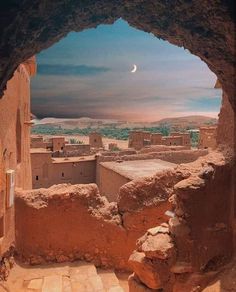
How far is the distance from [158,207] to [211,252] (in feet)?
10.8

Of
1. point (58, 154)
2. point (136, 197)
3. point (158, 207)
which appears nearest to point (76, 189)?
point (136, 197)

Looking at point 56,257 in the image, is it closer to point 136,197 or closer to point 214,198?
point 136,197

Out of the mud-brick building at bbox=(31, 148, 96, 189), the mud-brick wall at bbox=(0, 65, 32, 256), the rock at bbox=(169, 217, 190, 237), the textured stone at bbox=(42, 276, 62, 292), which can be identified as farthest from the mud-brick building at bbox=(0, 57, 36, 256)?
the mud-brick building at bbox=(31, 148, 96, 189)

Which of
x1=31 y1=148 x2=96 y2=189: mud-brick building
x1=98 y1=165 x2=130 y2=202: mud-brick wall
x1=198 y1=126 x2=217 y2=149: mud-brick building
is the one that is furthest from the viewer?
x1=198 y1=126 x2=217 y2=149: mud-brick building

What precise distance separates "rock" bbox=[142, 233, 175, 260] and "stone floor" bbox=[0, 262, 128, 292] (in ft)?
6.78

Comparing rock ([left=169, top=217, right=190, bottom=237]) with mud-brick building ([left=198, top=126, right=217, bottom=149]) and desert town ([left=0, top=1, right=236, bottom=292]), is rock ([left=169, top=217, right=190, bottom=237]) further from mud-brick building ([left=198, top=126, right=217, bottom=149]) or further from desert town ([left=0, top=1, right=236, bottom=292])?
mud-brick building ([left=198, top=126, right=217, bottom=149])

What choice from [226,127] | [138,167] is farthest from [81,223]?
[138,167]

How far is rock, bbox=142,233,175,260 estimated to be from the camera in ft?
19.3

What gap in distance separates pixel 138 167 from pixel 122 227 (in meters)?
7.75

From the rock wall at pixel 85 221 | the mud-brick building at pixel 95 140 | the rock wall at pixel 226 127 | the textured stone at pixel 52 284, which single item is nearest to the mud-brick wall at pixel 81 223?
the rock wall at pixel 85 221

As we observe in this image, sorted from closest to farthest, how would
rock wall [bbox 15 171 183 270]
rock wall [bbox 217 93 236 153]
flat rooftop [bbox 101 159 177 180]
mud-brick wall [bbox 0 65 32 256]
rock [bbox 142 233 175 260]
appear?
rock [bbox 142 233 175 260] → rock wall [bbox 217 93 236 153] → mud-brick wall [bbox 0 65 32 256] → rock wall [bbox 15 171 183 270] → flat rooftop [bbox 101 159 177 180]

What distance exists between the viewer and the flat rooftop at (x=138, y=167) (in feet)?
48.0

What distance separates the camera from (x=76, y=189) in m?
9.19

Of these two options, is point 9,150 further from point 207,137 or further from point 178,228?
point 207,137
